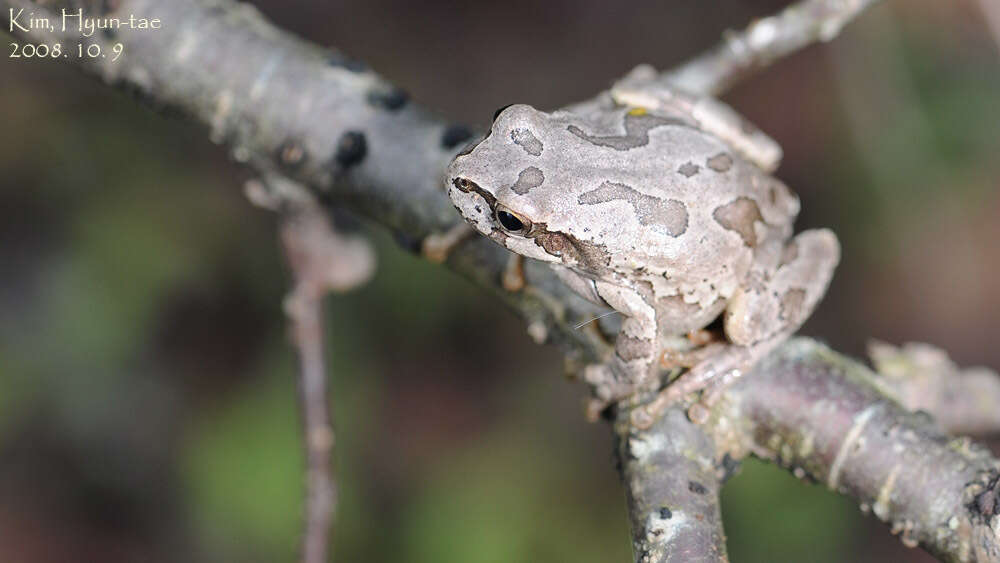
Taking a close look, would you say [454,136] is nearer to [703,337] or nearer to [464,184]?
[464,184]

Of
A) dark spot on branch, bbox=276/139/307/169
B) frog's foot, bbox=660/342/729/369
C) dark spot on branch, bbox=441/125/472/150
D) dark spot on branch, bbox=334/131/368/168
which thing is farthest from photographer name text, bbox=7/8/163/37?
frog's foot, bbox=660/342/729/369

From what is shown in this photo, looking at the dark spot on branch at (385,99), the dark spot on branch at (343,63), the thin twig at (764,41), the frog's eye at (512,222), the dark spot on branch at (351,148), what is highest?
the thin twig at (764,41)

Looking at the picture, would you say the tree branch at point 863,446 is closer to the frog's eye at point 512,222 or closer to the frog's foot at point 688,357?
the frog's foot at point 688,357

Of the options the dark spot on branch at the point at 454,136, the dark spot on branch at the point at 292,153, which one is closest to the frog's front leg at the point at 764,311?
the dark spot on branch at the point at 454,136

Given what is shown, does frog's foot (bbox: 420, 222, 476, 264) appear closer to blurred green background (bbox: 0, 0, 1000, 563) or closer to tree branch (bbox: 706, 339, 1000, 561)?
tree branch (bbox: 706, 339, 1000, 561)

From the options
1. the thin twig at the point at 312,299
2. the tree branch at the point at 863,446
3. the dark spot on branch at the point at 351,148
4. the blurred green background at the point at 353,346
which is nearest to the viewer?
the tree branch at the point at 863,446
